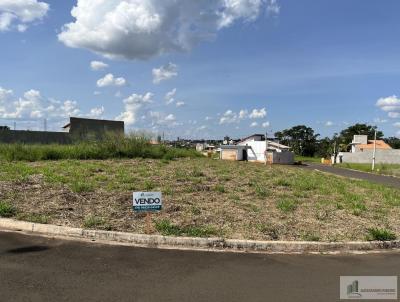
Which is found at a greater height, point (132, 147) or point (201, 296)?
point (132, 147)

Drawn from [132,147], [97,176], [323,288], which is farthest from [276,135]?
[323,288]

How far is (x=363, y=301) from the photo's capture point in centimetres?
498

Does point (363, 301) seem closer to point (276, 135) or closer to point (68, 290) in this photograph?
point (68, 290)

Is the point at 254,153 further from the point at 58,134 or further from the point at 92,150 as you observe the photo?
the point at 92,150

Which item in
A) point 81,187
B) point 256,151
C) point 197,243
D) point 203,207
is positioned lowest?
point 197,243

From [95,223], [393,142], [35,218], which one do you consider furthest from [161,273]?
[393,142]

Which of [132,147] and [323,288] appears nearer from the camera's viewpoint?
[323,288]

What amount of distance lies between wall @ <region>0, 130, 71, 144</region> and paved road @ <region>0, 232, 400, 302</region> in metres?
40.4

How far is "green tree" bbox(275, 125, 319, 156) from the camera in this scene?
104625mm

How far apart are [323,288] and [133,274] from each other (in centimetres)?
260

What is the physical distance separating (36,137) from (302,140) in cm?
7407
